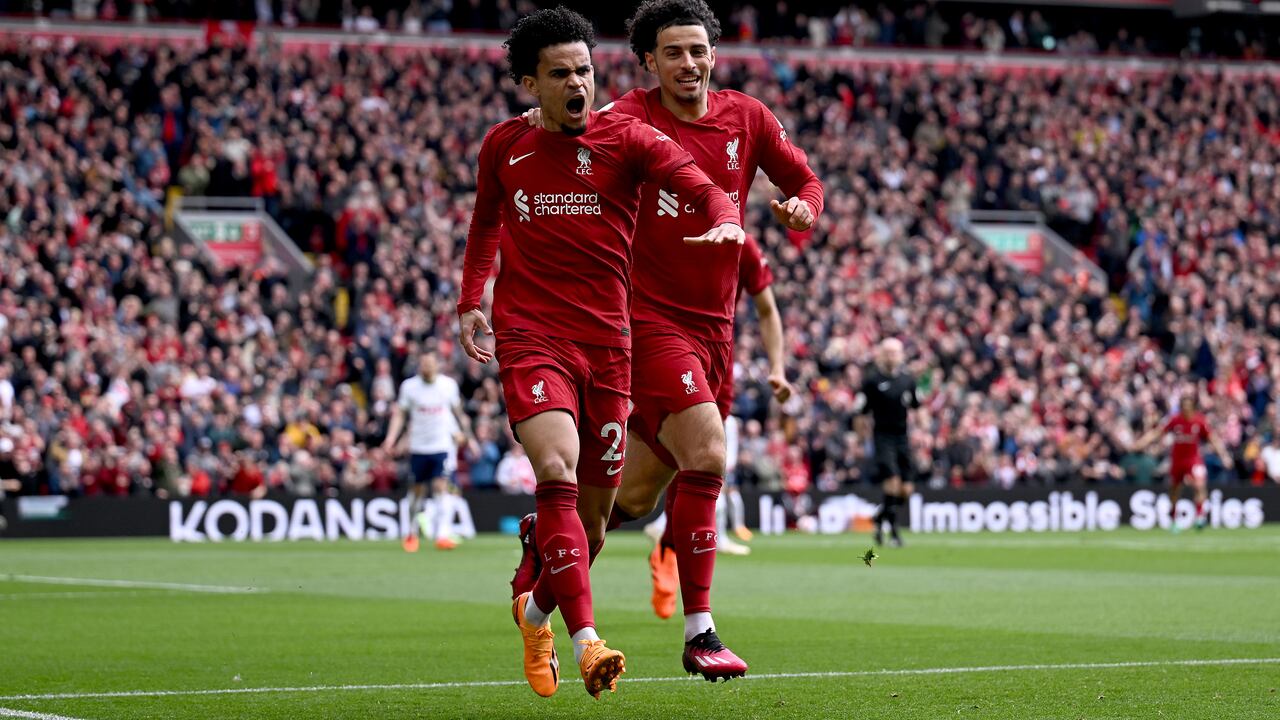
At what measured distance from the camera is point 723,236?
7.01 metres

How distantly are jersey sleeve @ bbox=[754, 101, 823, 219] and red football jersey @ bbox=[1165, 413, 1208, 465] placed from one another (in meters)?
20.7

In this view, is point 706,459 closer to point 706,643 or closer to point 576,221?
point 706,643

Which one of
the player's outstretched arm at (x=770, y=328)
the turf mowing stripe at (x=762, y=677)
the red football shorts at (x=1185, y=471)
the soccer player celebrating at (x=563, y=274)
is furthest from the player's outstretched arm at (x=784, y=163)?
the red football shorts at (x=1185, y=471)

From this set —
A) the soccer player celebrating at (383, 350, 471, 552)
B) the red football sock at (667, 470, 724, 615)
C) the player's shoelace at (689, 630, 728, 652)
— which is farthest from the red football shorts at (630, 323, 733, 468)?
the soccer player celebrating at (383, 350, 471, 552)

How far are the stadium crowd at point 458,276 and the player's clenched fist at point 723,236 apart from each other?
1877 cm

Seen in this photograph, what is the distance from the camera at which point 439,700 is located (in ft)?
25.3

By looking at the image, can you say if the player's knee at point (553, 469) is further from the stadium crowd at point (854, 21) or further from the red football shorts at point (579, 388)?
the stadium crowd at point (854, 21)

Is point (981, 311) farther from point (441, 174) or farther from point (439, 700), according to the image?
point (439, 700)

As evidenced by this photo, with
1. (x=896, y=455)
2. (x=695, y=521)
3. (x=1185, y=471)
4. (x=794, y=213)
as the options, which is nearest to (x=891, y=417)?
(x=896, y=455)

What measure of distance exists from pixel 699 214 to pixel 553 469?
5.99 ft

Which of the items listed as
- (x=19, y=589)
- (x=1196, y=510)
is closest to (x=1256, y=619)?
(x=19, y=589)

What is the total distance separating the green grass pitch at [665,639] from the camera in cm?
756

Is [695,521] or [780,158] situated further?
[780,158]

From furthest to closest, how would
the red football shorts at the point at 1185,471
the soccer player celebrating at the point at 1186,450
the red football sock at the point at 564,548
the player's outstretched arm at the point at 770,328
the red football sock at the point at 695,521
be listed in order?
1. the red football shorts at the point at 1185,471
2. the soccer player celebrating at the point at 1186,450
3. the player's outstretched arm at the point at 770,328
4. the red football sock at the point at 695,521
5. the red football sock at the point at 564,548
